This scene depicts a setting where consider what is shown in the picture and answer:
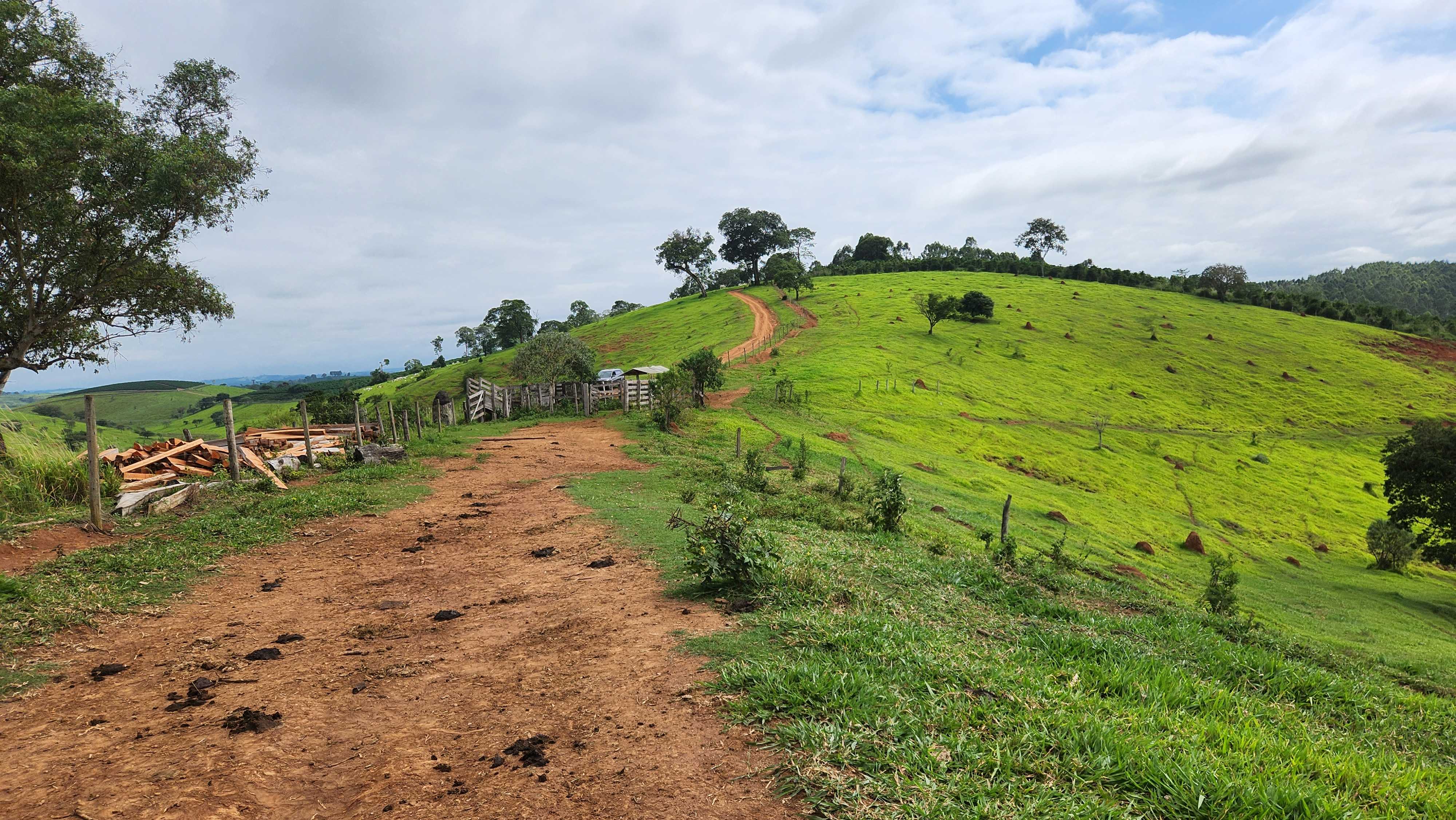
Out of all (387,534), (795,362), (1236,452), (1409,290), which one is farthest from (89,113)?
(1409,290)

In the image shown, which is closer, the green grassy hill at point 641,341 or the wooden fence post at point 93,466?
the wooden fence post at point 93,466

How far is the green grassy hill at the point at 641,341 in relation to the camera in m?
64.3

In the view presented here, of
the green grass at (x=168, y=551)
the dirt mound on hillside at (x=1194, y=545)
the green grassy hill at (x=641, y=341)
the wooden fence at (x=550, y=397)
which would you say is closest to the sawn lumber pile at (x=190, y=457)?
the green grass at (x=168, y=551)

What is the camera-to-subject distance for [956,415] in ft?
133

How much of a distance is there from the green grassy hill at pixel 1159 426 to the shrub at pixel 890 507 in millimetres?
4138

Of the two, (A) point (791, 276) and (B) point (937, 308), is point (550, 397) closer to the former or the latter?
(B) point (937, 308)

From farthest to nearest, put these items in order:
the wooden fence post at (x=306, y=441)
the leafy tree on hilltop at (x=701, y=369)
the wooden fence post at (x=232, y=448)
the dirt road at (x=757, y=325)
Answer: the dirt road at (x=757, y=325)
the leafy tree on hilltop at (x=701, y=369)
the wooden fence post at (x=306, y=441)
the wooden fence post at (x=232, y=448)

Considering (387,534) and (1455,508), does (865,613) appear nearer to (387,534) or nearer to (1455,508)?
(387,534)

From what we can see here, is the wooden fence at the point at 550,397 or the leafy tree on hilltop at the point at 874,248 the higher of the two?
the leafy tree on hilltop at the point at 874,248

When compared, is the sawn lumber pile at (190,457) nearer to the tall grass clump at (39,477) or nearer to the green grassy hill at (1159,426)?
the tall grass clump at (39,477)

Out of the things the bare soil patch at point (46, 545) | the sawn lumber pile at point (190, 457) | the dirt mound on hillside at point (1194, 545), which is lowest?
the dirt mound on hillside at point (1194, 545)

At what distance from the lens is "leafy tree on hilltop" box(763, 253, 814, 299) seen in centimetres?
7838

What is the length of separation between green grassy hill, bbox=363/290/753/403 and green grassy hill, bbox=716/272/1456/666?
33.4ft

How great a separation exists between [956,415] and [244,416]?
91.2m
